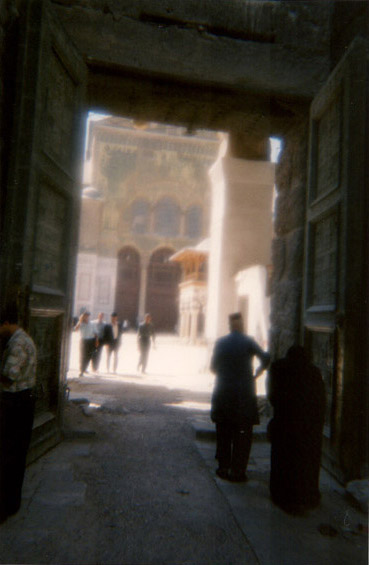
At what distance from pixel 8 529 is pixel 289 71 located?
484 centimetres

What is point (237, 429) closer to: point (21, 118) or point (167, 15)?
point (21, 118)

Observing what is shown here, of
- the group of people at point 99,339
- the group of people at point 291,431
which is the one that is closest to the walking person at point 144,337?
the group of people at point 99,339

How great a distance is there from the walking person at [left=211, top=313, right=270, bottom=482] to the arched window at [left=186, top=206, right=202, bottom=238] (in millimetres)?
29021

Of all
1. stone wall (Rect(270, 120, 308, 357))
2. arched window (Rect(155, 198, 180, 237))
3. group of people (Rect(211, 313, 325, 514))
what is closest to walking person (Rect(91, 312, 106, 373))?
stone wall (Rect(270, 120, 308, 357))

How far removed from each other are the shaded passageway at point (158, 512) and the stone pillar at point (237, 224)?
7150 mm

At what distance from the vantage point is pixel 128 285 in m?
31.5

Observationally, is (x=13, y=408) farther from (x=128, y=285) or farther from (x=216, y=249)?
(x=128, y=285)

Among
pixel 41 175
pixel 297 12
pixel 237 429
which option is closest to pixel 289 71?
pixel 297 12

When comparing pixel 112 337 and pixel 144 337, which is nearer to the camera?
pixel 112 337

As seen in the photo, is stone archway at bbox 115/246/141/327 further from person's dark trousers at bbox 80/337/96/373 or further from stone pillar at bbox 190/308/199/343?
person's dark trousers at bbox 80/337/96/373

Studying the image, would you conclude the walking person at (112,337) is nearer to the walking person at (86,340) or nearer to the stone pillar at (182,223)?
the walking person at (86,340)

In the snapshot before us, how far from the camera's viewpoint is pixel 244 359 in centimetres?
404

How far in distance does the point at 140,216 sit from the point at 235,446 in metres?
29.0

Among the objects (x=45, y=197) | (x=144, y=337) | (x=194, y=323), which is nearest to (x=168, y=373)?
(x=144, y=337)
